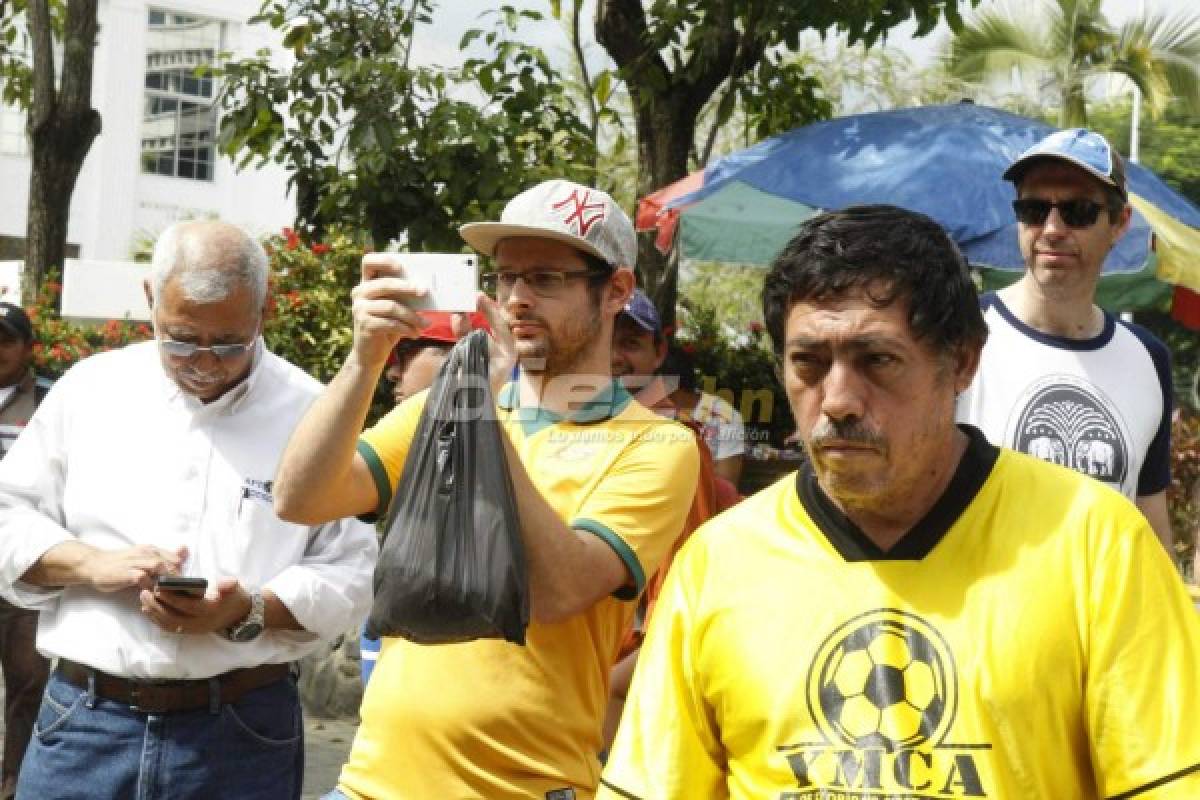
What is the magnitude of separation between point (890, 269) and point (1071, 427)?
2000 millimetres

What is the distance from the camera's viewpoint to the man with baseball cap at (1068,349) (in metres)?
4.41

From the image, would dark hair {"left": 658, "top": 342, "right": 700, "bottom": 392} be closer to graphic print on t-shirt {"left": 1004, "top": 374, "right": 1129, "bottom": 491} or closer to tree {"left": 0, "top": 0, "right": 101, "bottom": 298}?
graphic print on t-shirt {"left": 1004, "top": 374, "right": 1129, "bottom": 491}

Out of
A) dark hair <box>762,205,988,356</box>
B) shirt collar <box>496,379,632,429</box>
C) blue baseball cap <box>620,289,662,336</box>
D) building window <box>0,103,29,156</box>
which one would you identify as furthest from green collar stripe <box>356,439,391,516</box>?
building window <box>0,103,29,156</box>

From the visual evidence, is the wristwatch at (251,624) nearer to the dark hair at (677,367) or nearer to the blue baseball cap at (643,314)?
the blue baseball cap at (643,314)

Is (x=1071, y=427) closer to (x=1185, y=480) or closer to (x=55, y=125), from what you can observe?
(x=55, y=125)

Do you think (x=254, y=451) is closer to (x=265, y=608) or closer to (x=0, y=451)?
(x=265, y=608)

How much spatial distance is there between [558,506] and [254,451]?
1.11m

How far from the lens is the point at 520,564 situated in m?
3.25

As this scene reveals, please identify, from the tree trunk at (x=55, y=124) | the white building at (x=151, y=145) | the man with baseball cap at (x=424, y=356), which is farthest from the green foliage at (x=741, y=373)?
the white building at (x=151, y=145)

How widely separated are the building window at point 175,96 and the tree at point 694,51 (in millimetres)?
25854

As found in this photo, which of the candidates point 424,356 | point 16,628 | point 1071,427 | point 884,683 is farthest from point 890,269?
point 16,628

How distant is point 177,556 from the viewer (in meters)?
4.17

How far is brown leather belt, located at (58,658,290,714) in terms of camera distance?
4148 millimetres

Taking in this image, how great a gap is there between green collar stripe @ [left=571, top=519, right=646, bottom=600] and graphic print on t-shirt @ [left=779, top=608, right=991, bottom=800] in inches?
40.8
